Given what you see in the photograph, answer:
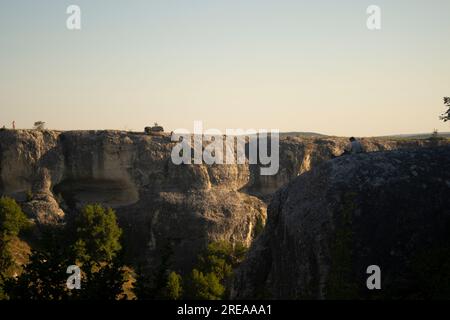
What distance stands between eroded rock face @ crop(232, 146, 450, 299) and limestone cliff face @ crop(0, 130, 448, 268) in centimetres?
3670

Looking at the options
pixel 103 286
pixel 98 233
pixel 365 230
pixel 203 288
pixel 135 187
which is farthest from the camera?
pixel 135 187

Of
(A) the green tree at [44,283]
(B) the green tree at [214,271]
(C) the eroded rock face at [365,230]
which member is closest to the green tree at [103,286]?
(A) the green tree at [44,283]

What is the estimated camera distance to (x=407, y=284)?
11266 millimetres

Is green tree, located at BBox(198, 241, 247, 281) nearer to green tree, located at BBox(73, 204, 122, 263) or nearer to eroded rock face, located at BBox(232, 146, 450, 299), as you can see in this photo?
green tree, located at BBox(73, 204, 122, 263)

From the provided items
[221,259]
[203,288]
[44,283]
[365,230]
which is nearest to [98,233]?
[221,259]

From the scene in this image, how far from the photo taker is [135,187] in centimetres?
5447

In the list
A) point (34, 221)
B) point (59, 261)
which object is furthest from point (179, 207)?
point (59, 261)

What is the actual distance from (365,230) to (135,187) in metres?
44.5

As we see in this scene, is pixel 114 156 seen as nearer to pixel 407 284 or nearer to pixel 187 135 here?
pixel 187 135

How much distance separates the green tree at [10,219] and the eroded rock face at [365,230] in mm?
33729

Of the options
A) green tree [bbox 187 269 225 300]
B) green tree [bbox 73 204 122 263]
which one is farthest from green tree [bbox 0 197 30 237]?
green tree [bbox 187 269 225 300]

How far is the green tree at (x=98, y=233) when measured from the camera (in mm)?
43375

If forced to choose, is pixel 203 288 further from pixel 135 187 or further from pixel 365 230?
pixel 365 230

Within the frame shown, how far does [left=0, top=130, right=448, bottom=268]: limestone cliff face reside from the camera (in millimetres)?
50750
